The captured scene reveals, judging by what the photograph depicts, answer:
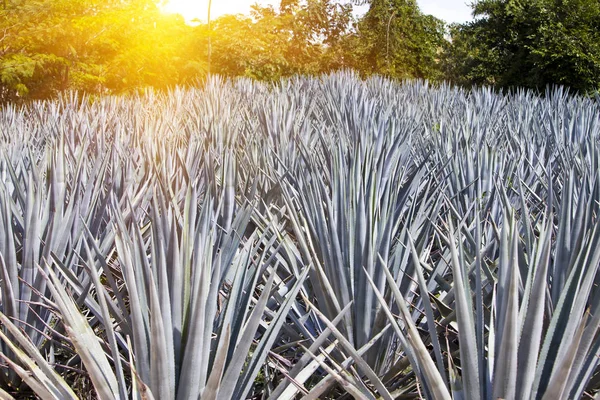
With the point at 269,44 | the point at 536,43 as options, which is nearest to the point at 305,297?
the point at 536,43

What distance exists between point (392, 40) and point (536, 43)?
7.24 meters

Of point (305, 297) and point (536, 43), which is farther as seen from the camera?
point (536, 43)

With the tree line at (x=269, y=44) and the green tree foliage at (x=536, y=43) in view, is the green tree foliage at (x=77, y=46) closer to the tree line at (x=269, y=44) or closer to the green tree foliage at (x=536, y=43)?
the tree line at (x=269, y=44)

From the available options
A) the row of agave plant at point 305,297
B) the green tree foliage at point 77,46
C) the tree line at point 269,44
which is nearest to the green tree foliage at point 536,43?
the tree line at point 269,44

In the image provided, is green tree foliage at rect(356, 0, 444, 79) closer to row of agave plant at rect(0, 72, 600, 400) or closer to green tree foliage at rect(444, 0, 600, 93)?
green tree foliage at rect(444, 0, 600, 93)

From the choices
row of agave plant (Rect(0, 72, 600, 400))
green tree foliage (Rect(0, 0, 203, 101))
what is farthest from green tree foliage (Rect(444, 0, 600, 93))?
row of agave plant (Rect(0, 72, 600, 400))

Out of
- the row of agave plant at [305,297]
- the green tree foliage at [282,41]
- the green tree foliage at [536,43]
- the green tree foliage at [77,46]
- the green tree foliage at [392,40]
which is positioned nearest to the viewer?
the row of agave plant at [305,297]

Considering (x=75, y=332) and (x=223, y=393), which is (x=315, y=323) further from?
(x=75, y=332)

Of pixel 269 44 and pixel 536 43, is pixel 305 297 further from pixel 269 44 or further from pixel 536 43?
pixel 269 44

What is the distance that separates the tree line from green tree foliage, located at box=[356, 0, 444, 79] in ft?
0.13

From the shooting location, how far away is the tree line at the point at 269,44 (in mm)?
11562

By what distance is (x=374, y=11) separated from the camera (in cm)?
2180

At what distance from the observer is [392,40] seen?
21.2 meters

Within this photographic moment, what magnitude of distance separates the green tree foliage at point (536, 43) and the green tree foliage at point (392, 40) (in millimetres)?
3328
